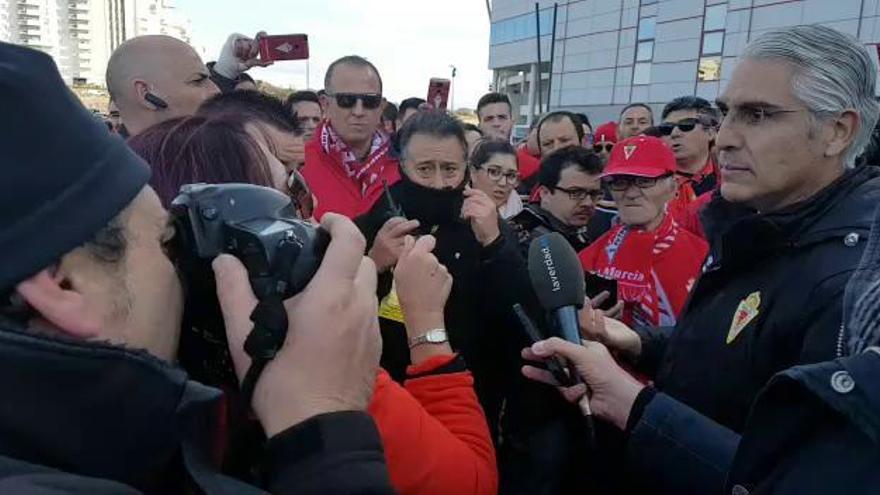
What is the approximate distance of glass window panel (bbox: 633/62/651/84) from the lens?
3042 cm

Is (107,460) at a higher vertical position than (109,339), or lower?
lower

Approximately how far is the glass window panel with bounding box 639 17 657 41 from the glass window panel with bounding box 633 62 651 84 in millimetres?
1275

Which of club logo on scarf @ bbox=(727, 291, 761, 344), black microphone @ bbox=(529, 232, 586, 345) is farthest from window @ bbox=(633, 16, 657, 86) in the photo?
club logo on scarf @ bbox=(727, 291, 761, 344)

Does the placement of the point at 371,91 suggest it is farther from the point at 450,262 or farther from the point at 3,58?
the point at 3,58

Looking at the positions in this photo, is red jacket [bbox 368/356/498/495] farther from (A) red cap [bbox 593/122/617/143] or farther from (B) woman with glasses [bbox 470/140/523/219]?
(A) red cap [bbox 593/122/617/143]

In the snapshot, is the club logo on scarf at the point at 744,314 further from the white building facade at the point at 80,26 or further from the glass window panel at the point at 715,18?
the white building facade at the point at 80,26

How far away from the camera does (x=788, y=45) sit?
5.38 feet

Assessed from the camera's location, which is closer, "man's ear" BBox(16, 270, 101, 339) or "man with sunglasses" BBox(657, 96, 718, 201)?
"man's ear" BBox(16, 270, 101, 339)

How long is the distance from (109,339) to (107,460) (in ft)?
0.47

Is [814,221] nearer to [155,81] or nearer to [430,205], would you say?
[430,205]

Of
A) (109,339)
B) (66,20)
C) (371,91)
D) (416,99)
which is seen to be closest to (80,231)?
(109,339)

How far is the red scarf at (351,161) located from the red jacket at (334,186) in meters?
0.03

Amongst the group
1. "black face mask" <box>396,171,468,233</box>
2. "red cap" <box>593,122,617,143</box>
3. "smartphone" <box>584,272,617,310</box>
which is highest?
"red cap" <box>593,122,617,143</box>

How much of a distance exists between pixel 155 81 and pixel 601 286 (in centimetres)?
214
